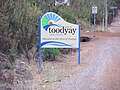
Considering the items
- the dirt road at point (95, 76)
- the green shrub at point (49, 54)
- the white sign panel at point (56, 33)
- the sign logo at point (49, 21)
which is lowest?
the dirt road at point (95, 76)

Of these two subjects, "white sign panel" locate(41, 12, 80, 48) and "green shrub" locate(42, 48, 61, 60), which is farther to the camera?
"green shrub" locate(42, 48, 61, 60)

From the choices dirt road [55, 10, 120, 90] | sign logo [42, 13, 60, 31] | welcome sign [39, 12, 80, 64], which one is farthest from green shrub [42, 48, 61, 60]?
sign logo [42, 13, 60, 31]

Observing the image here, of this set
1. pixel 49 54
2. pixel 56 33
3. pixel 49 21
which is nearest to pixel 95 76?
pixel 56 33

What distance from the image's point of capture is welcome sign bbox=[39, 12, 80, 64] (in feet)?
41.3

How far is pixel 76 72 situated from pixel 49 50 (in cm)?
253

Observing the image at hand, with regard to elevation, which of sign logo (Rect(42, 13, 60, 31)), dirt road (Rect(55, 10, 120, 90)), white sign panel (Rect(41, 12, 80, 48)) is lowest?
dirt road (Rect(55, 10, 120, 90))

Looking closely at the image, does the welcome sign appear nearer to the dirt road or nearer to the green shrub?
the dirt road

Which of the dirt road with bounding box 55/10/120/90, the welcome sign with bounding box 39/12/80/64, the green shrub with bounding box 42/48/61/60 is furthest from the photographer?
the green shrub with bounding box 42/48/61/60

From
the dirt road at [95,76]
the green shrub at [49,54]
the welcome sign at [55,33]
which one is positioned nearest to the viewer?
the dirt road at [95,76]

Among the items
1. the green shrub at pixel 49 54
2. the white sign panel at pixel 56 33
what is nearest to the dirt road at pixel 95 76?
the white sign panel at pixel 56 33

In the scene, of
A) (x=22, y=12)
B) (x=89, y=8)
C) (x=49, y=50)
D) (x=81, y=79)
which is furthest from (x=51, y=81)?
(x=89, y=8)

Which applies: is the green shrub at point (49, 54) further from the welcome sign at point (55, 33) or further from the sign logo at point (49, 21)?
the sign logo at point (49, 21)

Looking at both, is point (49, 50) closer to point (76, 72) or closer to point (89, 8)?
point (76, 72)

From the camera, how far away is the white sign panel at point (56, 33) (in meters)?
12.6
